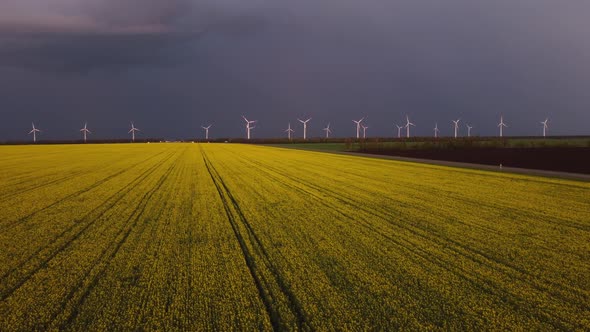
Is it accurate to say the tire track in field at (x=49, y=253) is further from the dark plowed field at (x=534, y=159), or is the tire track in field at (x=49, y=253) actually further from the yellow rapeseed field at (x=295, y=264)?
the dark plowed field at (x=534, y=159)

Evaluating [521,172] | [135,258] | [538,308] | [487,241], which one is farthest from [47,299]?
[521,172]

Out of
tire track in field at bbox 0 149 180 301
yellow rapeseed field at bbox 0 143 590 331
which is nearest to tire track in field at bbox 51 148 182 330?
yellow rapeseed field at bbox 0 143 590 331

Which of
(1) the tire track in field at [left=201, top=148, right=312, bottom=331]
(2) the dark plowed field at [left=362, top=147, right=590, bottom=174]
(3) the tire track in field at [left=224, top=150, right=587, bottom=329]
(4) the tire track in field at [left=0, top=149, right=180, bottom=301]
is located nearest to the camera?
(1) the tire track in field at [left=201, top=148, right=312, bottom=331]

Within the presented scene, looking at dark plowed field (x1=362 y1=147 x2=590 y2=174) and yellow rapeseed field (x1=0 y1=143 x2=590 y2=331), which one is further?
dark plowed field (x1=362 y1=147 x2=590 y2=174)

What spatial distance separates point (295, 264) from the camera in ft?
19.7

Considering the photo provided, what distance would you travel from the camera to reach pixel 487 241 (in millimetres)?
7309

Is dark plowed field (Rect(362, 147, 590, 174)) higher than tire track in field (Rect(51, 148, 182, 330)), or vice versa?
dark plowed field (Rect(362, 147, 590, 174))

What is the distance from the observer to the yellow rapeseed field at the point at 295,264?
4.36 meters

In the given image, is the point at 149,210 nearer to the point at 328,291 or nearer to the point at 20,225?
the point at 20,225

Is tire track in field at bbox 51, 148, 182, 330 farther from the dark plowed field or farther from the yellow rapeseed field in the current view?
the dark plowed field

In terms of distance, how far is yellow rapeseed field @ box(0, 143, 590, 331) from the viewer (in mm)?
4363

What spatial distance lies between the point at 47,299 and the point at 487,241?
21.7 ft

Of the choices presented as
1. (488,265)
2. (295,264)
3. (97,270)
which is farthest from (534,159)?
(97,270)

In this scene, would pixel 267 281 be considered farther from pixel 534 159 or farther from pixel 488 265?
pixel 534 159
